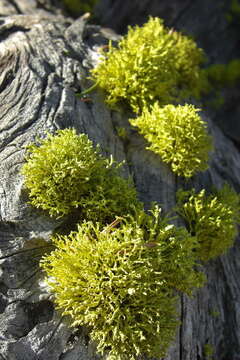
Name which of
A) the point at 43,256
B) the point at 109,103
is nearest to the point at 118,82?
the point at 109,103

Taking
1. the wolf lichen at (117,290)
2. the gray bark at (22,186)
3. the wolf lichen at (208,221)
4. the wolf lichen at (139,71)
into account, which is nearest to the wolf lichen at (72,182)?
the gray bark at (22,186)

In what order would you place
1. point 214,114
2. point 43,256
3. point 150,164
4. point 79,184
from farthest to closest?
1. point 214,114
2. point 150,164
3. point 79,184
4. point 43,256

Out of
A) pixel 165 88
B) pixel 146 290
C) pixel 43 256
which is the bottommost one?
pixel 146 290

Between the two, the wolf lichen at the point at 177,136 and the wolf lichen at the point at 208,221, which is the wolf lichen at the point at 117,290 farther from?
the wolf lichen at the point at 177,136

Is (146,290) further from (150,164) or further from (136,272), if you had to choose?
(150,164)

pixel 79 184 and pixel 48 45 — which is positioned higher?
pixel 48 45

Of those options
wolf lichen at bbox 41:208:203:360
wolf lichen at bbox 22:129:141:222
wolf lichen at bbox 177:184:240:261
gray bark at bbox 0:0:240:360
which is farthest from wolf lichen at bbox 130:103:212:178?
wolf lichen at bbox 41:208:203:360

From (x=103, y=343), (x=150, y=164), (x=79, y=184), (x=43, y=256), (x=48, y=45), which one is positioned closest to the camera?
(x=103, y=343)
